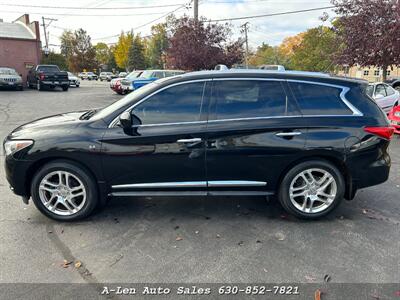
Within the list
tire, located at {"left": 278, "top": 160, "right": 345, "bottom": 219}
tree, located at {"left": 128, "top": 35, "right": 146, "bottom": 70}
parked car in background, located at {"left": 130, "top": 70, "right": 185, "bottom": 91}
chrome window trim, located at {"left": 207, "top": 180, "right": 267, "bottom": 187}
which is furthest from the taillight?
tree, located at {"left": 128, "top": 35, "right": 146, "bottom": 70}

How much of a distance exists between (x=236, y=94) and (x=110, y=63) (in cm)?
8577

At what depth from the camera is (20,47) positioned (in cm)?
2964

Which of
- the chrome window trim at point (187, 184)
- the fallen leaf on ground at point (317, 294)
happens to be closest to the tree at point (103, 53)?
the chrome window trim at point (187, 184)

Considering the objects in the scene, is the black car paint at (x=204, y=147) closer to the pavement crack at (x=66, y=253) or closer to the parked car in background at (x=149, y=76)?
the pavement crack at (x=66, y=253)

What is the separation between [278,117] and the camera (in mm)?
3730

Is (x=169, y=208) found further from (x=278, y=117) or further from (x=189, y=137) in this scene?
(x=278, y=117)

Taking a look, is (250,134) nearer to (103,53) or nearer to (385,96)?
(385,96)

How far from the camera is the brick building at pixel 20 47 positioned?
28906 millimetres

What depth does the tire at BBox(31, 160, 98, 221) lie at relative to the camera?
3721mm

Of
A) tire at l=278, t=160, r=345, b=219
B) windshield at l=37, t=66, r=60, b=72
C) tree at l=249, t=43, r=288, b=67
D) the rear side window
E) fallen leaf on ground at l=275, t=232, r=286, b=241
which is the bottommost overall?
fallen leaf on ground at l=275, t=232, r=286, b=241

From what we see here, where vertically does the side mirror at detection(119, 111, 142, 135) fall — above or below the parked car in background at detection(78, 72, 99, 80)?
below

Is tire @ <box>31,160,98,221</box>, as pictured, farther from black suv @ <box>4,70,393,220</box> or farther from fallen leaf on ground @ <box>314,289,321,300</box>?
fallen leaf on ground @ <box>314,289,321,300</box>

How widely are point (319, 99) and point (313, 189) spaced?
1.06 meters

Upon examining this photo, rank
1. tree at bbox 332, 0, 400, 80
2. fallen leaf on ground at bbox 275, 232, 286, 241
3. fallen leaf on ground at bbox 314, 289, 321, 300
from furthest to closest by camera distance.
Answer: tree at bbox 332, 0, 400, 80, fallen leaf on ground at bbox 275, 232, 286, 241, fallen leaf on ground at bbox 314, 289, 321, 300
